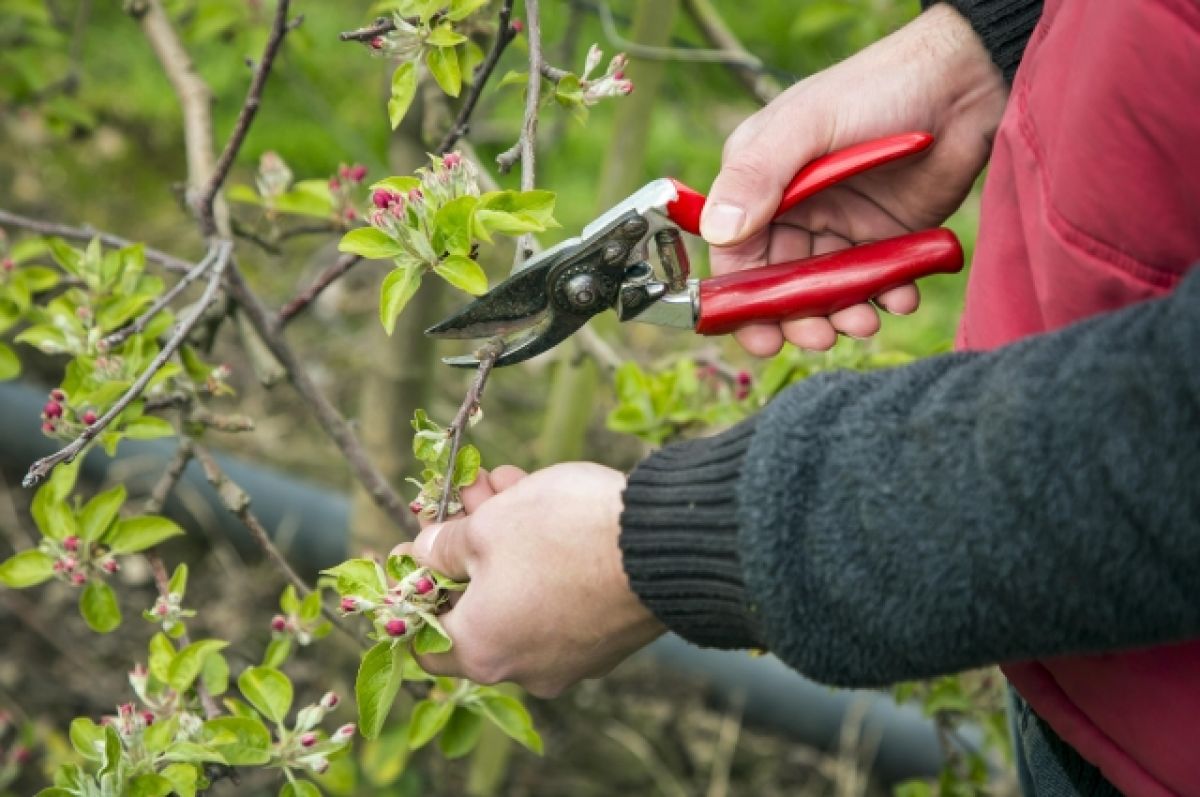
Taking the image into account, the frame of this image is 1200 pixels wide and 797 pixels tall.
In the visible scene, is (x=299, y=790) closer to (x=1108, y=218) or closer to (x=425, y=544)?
(x=425, y=544)

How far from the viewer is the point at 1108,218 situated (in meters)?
0.99

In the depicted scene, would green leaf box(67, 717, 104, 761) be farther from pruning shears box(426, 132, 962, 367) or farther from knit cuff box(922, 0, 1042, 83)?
knit cuff box(922, 0, 1042, 83)

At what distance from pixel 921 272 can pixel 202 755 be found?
3.24 ft

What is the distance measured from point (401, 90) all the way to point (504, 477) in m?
0.43

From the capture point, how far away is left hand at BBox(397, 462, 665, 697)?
1.10 meters

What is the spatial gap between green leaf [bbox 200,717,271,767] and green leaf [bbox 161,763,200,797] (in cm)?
4

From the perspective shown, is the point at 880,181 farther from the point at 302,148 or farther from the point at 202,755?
the point at 302,148

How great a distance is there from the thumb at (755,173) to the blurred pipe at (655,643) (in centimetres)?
131

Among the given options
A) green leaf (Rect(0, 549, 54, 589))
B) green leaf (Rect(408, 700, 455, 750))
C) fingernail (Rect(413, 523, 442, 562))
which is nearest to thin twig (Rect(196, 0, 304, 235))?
green leaf (Rect(0, 549, 54, 589))

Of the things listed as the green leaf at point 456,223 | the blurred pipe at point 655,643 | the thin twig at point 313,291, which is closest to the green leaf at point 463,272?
the green leaf at point 456,223

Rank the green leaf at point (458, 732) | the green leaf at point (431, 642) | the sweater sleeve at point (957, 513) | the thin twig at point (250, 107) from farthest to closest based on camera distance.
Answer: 1. the green leaf at point (458, 732)
2. the thin twig at point (250, 107)
3. the green leaf at point (431, 642)
4. the sweater sleeve at point (957, 513)

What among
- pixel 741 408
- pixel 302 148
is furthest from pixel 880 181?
pixel 302 148

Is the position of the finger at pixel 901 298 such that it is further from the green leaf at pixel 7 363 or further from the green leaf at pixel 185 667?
the green leaf at pixel 7 363

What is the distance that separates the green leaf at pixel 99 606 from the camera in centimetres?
149
